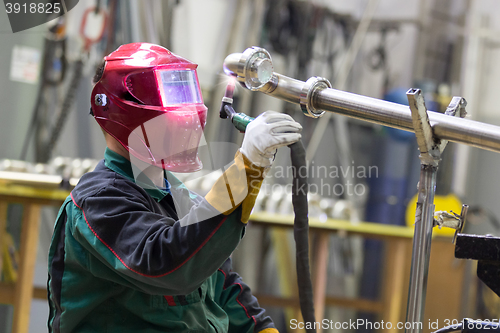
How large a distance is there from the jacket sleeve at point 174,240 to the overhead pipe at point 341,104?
0.43ft

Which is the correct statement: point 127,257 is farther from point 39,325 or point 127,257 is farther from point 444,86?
point 444,86

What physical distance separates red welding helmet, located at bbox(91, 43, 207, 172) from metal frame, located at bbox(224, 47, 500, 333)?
0.28m

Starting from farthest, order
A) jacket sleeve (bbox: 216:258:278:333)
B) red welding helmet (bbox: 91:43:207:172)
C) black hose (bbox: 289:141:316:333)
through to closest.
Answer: jacket sleeve (bbox: 216:258:278:333), red welding helmet (bbox: 91:43:207:172), black hose (bbox: 289:141:316:333)

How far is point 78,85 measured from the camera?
9.52 feet

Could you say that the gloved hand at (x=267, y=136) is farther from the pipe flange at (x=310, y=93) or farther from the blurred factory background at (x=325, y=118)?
the blurred factory background at (x=325, y=118)

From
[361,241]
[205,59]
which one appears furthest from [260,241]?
[205,59]

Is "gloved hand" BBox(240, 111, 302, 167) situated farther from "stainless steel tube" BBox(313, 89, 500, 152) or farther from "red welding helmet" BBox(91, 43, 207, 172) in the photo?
"red welding helmet" BBox(91, 43, 207, 172)

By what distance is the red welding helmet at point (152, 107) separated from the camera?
103 cm

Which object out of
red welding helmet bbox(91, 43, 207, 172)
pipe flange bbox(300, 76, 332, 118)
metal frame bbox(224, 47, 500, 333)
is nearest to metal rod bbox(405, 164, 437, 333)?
metal frame bbox(224, 47, 500, 333)

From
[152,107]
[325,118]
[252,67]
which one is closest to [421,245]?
[252,67]

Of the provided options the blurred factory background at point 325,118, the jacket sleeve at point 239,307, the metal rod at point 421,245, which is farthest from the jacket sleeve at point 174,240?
the blurred factory background at point 325,118

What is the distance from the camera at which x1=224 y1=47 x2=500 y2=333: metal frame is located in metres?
0.67

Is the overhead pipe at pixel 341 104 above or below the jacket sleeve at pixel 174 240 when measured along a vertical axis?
above

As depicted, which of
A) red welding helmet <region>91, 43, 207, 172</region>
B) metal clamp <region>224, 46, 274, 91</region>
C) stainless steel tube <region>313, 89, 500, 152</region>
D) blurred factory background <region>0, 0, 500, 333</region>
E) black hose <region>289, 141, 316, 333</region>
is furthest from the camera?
blurred factory background <region>0, 0, 500, 333</region>
